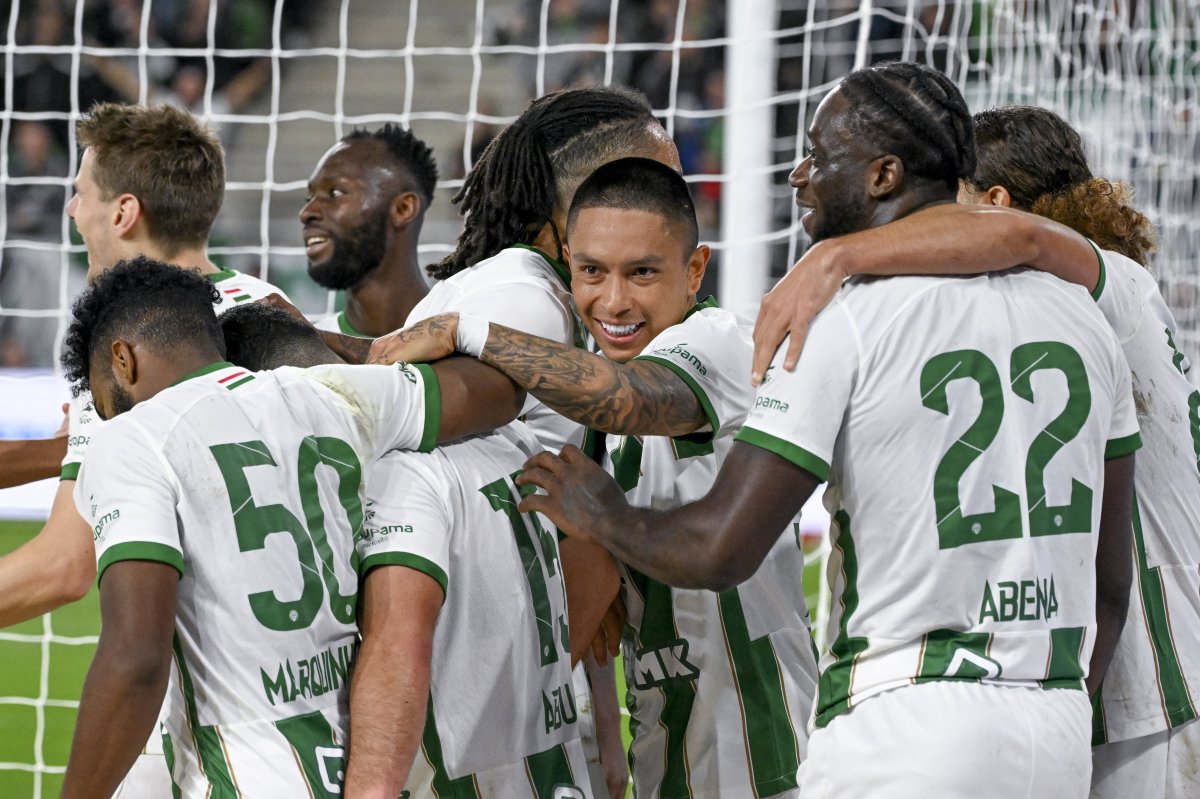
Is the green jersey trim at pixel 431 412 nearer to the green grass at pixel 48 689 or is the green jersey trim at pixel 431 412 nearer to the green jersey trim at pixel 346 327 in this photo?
the green jersey trim at pixel 346 327

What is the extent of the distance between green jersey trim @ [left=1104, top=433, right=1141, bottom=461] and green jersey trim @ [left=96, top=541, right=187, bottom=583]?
5.60 ft

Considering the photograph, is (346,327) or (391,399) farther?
(346,327)

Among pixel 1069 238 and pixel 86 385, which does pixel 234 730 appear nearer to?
pixel 86 385

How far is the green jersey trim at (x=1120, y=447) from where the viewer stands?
2637 mm

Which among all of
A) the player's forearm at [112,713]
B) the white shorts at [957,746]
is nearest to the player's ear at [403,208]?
the player's forearm at [112,713]

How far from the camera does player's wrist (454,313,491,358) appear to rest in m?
2.83

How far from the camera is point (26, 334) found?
486 inches

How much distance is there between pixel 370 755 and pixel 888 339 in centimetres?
117

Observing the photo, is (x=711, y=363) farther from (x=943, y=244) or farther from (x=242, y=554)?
(x=242, y=554)

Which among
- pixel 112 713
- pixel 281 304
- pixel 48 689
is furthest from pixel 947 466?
pixel 48 689

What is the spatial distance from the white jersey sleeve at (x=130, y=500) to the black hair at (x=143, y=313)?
9.8 inches

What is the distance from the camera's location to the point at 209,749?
2.44m

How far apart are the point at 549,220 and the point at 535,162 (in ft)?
0.52

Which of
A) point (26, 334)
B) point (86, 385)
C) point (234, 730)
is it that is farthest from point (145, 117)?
point (26, 334)
